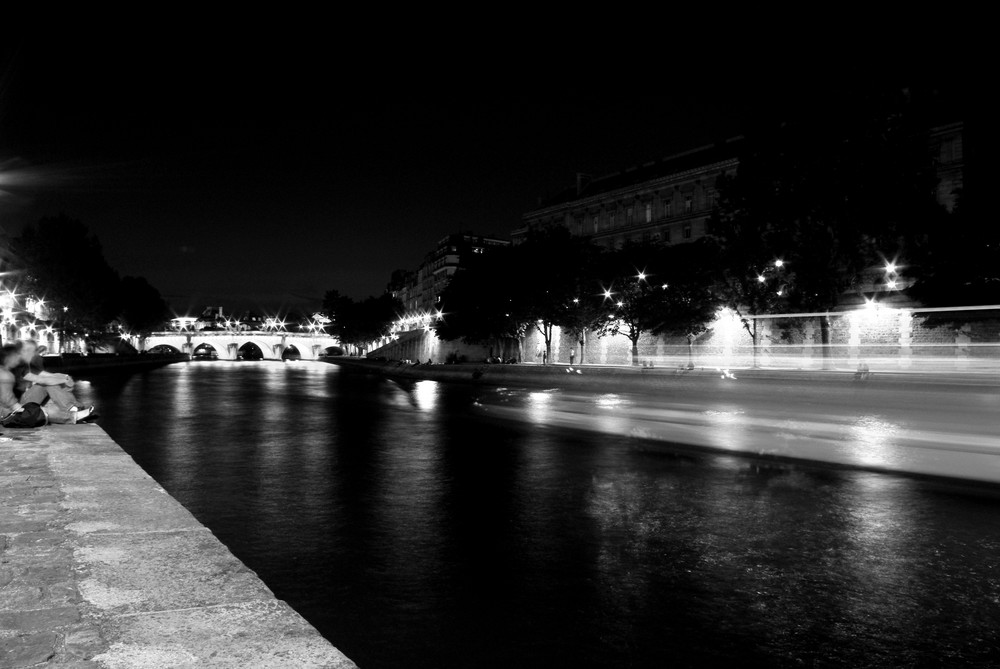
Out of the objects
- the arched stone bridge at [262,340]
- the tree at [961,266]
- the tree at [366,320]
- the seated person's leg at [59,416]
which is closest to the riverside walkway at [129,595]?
the seated person's leg at [59,416]

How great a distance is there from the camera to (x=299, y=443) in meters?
15.5

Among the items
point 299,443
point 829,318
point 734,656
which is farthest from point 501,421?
point 734,656

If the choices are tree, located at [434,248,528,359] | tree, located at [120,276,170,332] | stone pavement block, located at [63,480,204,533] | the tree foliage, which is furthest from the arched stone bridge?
stone pavement block, located at [63,480,204,533]

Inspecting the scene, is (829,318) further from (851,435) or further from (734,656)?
(734,656)

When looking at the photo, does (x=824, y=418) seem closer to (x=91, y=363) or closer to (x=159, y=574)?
(x=159, y=574)

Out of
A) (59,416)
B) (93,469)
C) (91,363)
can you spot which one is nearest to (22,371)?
(59,416)

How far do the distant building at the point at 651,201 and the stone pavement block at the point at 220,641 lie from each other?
6984 cm

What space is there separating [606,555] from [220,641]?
142 inches

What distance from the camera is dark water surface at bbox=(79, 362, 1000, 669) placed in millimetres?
4465

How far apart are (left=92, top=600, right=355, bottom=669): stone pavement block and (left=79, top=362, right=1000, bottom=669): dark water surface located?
0.59 metres

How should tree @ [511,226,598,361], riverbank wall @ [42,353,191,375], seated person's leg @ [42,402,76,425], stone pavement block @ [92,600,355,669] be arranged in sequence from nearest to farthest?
stone pavement block @ [92,600,355,669] < seated person's leg @ [42,402,76,425] < riverbank wall @ [42,353,191,375] < tree @ [511,226,598,361]

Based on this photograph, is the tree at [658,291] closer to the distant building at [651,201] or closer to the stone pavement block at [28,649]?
the distant building at [651,201]

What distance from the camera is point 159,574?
15.2 feet

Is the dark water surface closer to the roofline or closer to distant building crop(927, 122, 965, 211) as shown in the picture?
distant building crop(927, 122, 965, 211)
